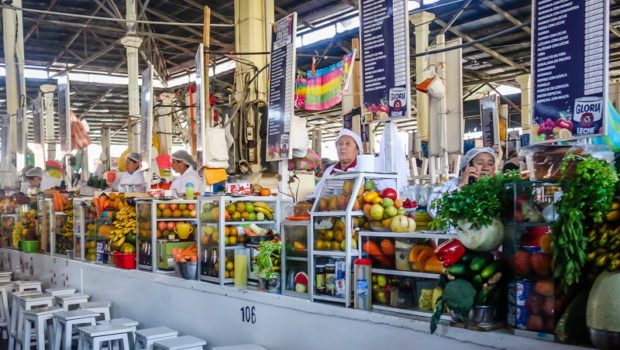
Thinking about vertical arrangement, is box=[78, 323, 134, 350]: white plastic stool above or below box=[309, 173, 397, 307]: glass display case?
below

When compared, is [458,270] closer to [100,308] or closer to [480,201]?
[480,201]

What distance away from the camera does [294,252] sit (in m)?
3.76

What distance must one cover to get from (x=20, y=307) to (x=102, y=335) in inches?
88.4

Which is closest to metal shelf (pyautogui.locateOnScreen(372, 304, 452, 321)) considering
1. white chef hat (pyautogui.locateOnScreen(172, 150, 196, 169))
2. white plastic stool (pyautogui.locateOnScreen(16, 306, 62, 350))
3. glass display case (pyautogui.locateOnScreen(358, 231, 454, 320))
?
glass display case (pyautogui.locateOnScreen(358, 231, 454, 320))

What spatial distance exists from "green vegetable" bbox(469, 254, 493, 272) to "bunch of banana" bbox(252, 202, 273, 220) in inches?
97.6

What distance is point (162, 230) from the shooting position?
17.9 ft

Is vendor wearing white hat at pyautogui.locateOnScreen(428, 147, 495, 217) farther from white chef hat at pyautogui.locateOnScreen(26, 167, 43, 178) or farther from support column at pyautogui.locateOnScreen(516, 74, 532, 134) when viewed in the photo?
support column at pyautogui.locateOnScreen(516, 74, 532, 134)

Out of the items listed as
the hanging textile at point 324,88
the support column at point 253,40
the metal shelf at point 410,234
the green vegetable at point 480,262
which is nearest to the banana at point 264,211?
the metal shelf at point 410,234

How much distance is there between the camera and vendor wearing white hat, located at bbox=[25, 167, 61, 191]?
9797 mm

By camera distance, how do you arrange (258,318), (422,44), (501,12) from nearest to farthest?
(258,318) → (422,44) → (501,12)

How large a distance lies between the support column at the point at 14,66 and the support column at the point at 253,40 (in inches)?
226

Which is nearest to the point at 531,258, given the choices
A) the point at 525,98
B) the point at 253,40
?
the point at 253,40

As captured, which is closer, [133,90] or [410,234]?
[410,234]

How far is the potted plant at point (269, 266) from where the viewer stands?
385 cm
